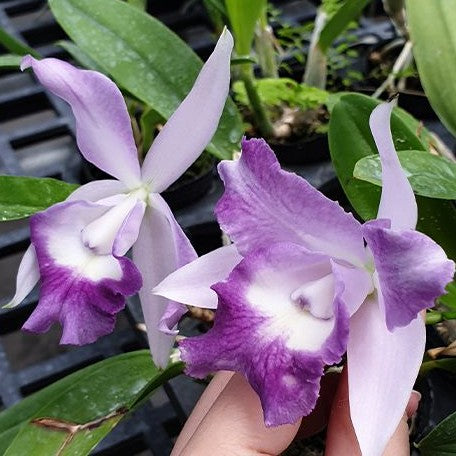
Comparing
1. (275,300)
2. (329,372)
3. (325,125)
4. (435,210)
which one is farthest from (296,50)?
(275,300)

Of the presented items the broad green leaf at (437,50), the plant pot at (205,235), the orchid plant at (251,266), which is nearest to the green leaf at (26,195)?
the orchid plant at (251,266)

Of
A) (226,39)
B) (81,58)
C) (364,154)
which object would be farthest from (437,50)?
(81,58)

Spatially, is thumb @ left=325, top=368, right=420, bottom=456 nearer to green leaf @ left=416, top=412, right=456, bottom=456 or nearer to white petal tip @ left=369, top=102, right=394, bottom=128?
green leaf @ left=416, top=412, right=456, bottom=456

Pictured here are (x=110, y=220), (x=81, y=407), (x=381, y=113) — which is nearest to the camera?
(x=381, y=113)

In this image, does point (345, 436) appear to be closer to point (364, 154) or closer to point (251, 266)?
point (251, 266)

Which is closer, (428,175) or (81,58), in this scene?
(428,175)

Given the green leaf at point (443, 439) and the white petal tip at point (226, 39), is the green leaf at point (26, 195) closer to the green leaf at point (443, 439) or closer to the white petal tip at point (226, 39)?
the white petal tip at point (226, 39)
